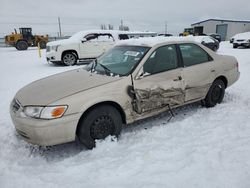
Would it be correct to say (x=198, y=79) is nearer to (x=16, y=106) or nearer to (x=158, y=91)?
(x=158, y=91)

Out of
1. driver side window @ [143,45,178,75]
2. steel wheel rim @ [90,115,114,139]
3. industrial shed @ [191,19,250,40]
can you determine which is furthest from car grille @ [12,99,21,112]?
industrial shed @ [191,19,250,40]

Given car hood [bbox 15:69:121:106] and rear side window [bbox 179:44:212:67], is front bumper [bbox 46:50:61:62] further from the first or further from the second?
rear side window [bbox 179:44:212:67]

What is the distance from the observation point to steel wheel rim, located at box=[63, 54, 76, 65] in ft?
36.9

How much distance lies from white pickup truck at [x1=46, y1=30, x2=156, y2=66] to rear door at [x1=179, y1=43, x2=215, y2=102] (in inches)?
283

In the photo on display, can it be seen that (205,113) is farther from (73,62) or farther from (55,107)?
(73,62)

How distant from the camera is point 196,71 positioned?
437cm

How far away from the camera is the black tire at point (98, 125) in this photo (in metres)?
3.18

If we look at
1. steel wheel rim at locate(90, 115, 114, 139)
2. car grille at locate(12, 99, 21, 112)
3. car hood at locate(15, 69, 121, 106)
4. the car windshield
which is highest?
the car windshield

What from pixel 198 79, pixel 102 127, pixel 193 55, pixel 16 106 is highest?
pixel 193 55

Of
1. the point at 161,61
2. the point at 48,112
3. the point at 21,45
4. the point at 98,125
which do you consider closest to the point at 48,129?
the point at 48,112

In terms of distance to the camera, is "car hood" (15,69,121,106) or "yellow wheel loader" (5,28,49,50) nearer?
"car hood" (15,69,121,106)

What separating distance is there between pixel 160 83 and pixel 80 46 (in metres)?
8.50

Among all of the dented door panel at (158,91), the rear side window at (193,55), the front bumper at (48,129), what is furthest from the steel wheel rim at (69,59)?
the front bumper at (48,129)

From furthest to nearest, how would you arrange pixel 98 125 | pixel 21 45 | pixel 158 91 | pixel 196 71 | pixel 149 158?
pixel 21 45
pixel 196 71
pixel 158 91
pixel 98 125
pixel 149 158
